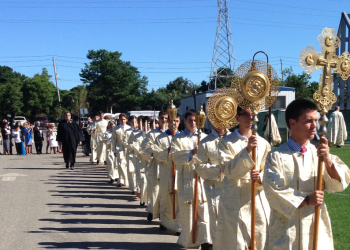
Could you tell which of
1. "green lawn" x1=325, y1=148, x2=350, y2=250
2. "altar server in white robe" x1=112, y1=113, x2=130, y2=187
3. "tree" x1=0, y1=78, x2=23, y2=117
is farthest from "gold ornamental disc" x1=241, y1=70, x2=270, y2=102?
"tree" x1=0, y1=78, x2=23, y2=117

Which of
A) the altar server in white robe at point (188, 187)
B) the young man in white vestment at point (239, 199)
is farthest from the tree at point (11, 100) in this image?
the young man in white vestment at point (239, 199)

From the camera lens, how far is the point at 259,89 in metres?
4.67

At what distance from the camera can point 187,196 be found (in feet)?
22.0

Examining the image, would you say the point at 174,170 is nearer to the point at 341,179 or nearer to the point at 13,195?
the point at 341,179

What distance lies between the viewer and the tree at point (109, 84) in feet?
232

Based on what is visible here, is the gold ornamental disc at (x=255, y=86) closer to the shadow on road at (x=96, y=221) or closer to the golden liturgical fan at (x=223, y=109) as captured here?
the golden liturgical fan at (x=223, y=109)

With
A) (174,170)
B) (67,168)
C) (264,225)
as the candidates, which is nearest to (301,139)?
(264,225)

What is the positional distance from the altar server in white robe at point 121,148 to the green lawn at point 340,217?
5.97 meters

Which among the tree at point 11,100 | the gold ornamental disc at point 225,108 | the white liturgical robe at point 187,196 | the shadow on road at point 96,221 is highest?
the tree at point 11,100

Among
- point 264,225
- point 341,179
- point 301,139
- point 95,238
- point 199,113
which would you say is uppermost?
point 199,113

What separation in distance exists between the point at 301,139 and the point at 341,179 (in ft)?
1.42

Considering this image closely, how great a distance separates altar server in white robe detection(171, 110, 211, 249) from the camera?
6.48 metres

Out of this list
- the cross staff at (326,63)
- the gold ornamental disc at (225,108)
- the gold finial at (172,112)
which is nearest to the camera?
the cross staff at (326,63)

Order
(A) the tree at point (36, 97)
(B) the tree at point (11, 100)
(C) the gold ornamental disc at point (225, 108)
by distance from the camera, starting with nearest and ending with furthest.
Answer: (C) the gold ornamental disc at point (225, 108), (B) the tree at point (11, 100), (A) the tree at point (36, 97)
